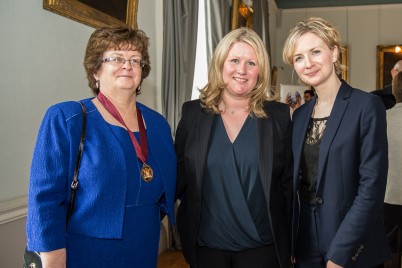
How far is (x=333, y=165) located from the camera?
180 cm

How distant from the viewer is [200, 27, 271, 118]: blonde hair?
85.9 inches

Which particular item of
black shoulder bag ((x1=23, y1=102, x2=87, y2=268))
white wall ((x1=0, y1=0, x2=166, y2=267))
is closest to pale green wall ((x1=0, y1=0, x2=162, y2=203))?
white wall ((x1=0, y1=0, x2=166, y2=267))

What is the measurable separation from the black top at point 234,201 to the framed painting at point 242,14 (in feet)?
13.4

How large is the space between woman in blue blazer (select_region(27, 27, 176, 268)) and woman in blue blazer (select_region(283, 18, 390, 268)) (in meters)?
0.70

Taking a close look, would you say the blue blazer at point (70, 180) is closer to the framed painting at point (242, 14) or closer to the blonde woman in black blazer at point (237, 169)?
the blonde woman in black blazer at point (237, 169)

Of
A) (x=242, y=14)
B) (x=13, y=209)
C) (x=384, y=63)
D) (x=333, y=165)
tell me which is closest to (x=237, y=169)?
(x=333, y=165)

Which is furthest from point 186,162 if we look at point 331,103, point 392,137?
point 392,137

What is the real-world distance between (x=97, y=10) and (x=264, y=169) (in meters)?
1.97

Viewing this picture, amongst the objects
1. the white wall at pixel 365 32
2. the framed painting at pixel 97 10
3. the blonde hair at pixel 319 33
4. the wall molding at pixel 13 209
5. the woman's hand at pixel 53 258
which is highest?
the white wall at pixel 365 32

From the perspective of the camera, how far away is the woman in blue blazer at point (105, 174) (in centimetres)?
151

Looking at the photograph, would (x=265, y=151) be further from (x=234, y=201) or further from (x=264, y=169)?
(x=234, y=201)

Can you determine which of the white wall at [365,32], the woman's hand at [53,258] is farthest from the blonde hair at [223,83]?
the white wall at [365,32]

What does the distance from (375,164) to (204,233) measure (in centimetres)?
91

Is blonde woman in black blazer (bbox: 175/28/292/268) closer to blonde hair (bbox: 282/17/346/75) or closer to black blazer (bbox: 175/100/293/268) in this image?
black blazer (bbox: 175/100/293/268)
